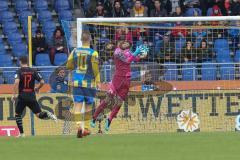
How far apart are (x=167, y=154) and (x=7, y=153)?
251cm

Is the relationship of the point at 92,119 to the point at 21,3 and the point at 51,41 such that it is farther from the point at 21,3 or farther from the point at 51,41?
Answer: the point at 21,3

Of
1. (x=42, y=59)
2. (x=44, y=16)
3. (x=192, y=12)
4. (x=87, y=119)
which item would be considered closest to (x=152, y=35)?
(x=42, y=59)

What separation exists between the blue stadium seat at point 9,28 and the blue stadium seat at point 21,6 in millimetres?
971

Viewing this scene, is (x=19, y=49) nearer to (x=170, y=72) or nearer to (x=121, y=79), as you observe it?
(x=170, y=72)

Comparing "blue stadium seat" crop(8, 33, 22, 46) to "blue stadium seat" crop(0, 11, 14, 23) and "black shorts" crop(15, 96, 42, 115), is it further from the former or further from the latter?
"black shorts" crop(15, 96, 42, 115)

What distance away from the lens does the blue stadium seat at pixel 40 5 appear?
2661cm

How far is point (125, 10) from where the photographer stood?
25469 mm

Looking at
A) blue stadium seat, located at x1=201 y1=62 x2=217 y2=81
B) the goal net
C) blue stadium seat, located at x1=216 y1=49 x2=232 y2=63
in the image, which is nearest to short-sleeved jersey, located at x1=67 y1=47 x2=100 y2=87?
the goal net

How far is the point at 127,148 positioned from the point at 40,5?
14175 mm

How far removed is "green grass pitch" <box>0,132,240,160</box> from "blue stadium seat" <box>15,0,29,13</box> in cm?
1132

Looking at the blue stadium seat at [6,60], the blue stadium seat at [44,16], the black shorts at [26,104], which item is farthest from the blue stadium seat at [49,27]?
the black shorts at [26,104]

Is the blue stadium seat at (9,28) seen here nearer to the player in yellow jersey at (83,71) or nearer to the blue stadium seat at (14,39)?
the blue stadium seat at (14,39)

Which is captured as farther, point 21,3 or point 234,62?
point 21,3

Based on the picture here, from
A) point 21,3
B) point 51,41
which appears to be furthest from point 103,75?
point 21,3
